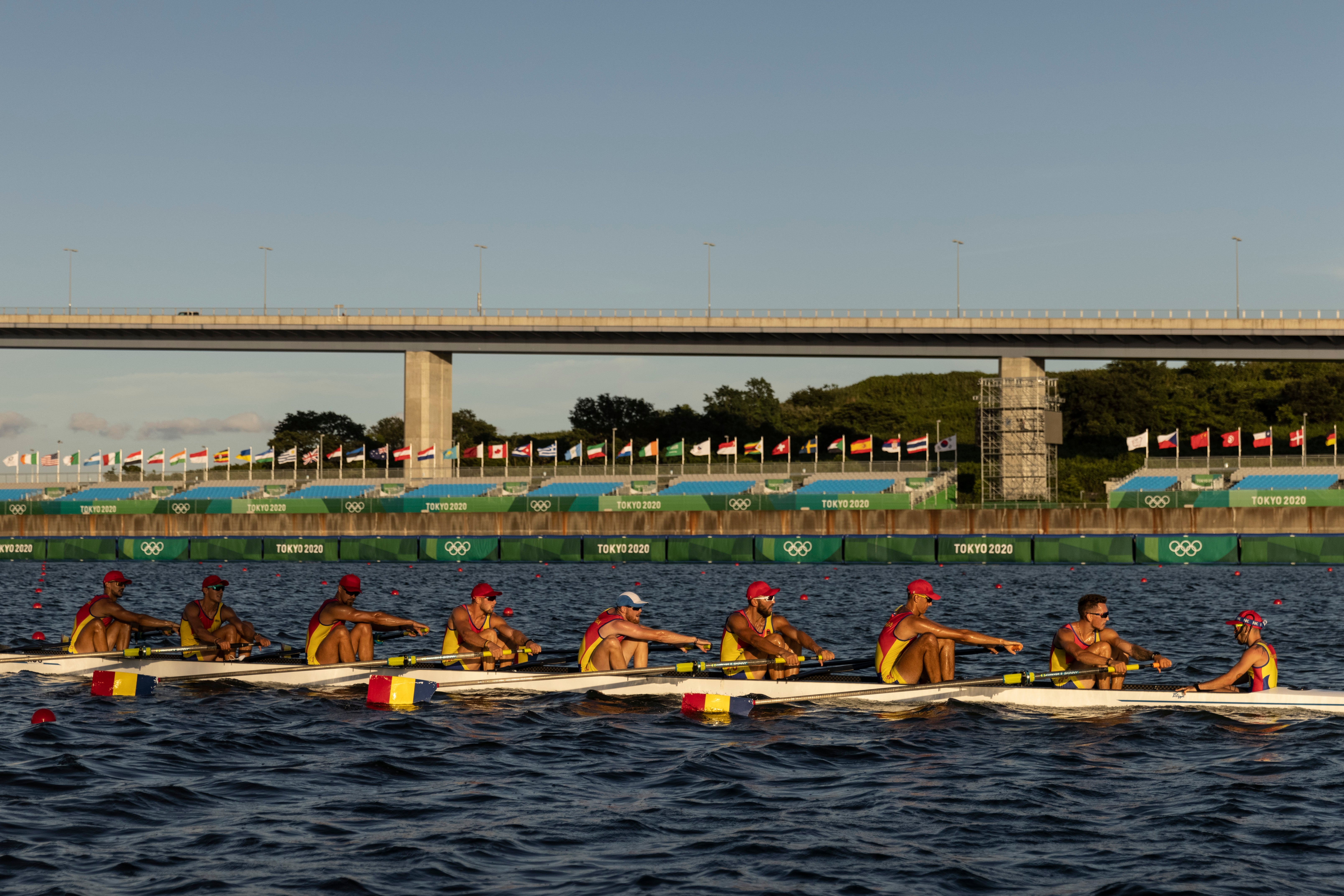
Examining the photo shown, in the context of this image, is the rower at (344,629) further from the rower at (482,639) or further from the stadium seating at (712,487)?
the stadium seating at (712,487)

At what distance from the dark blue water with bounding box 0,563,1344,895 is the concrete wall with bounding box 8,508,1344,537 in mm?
43727

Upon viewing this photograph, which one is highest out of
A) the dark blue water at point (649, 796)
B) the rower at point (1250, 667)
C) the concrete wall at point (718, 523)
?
the concrete wall at point (718, 523)

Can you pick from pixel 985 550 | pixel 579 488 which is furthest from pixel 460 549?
pixel 579 488

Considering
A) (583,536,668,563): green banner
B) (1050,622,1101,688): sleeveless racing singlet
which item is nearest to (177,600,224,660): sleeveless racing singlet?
(1050,622,1101,688): sleeveless racing singlet

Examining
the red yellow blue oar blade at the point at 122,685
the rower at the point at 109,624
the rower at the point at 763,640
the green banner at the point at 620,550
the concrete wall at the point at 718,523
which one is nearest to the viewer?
the rower at the point at 763,640

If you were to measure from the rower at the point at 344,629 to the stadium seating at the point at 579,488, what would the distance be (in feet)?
218

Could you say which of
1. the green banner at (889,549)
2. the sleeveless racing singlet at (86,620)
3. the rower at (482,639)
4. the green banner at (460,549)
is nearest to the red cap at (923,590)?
the rower at (482,639)

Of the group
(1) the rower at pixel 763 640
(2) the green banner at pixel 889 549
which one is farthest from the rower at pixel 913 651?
(2) the green banner at pixel 889 549

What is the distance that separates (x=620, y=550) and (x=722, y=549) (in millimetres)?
5369

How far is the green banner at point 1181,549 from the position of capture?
56.7m

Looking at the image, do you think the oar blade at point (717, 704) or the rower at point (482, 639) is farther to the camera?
the rower at point (482, 639)

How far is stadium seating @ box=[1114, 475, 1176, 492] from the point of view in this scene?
80125 mm

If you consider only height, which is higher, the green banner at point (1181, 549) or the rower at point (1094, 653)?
the green banner at point (1181, 549)

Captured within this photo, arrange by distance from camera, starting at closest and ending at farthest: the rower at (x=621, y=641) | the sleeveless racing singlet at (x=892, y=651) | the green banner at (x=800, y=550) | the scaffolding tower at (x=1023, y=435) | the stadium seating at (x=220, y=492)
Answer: the sleeveless racing singlet at (x=892, y=651) → the rower at (x=621, y=641) → the green banner at (x=800, y=550) → the scaffolding tower at (x=1023, y=435) → the stadium seating at (x=220, y=492)
